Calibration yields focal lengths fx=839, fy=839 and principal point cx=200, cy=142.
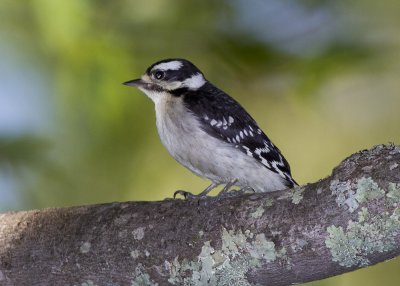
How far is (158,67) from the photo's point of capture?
422cm

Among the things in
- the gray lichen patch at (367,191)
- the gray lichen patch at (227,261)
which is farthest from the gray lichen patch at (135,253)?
the gray lichen patch at (367,191)

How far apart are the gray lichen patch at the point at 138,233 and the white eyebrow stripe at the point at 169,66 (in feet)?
4.73

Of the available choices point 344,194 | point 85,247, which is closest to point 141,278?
point 85,247

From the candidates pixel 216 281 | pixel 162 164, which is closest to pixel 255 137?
pixel 162 164

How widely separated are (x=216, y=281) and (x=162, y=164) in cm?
225

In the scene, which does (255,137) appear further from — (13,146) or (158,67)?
(13,146)

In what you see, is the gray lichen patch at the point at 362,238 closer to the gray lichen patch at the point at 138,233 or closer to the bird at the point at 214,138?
the gray lichen patch at the point at 138,233

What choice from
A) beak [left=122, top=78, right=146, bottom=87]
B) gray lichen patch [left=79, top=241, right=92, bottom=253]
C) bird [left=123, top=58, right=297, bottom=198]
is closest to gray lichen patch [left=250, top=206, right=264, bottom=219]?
gray lichen patch [left=79, top=241, right=92, bottom=253]

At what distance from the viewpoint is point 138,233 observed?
115 inches

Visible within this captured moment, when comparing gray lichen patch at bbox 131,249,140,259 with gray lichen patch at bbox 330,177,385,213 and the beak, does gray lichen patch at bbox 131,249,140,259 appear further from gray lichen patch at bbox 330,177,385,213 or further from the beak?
the beak

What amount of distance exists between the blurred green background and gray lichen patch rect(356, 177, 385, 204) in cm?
159

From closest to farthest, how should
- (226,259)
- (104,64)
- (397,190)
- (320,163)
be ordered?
(397,190)
(226,259)
(104,64)
(320,163)

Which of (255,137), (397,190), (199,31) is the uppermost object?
(199,31)

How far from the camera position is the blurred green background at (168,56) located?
4047 mm
